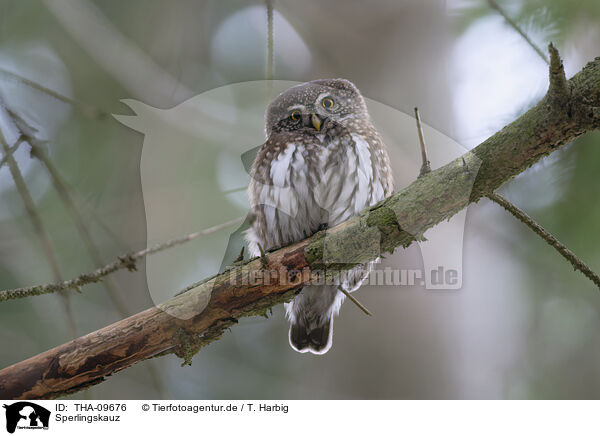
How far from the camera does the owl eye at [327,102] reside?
212cm

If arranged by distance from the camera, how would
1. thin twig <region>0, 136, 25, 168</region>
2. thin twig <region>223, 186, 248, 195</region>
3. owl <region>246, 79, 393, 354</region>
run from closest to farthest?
thin twig <region>0, 136, 25, 168</region> < thin twig <region>223, 186, 248, 195</region> < owl <region>246, 79, 393, 354</region>

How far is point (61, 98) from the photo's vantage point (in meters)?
1.82

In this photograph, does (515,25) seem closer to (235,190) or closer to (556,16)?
(556,16)

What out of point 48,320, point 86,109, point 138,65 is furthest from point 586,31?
point 48,320

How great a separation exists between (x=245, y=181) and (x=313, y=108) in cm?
46

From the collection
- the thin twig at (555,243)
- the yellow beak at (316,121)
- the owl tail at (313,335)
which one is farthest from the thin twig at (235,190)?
the thin twig at (555,243)

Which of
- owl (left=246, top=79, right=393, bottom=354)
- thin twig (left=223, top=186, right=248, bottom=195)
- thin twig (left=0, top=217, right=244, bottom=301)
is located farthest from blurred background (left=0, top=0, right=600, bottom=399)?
thin twig (left=0, top=217, right=244, bottom=301)

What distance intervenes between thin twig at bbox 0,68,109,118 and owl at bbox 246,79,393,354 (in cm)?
67

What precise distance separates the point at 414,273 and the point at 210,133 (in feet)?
3.30

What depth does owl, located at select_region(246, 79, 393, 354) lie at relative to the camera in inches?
77.1

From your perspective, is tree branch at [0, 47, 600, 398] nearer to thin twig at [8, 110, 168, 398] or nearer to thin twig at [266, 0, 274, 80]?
thin twig at [8, 110, 168, 398]

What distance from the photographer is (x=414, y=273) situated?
199cm

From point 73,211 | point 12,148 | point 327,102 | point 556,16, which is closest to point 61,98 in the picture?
point 12,148

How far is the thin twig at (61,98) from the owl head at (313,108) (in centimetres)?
70
